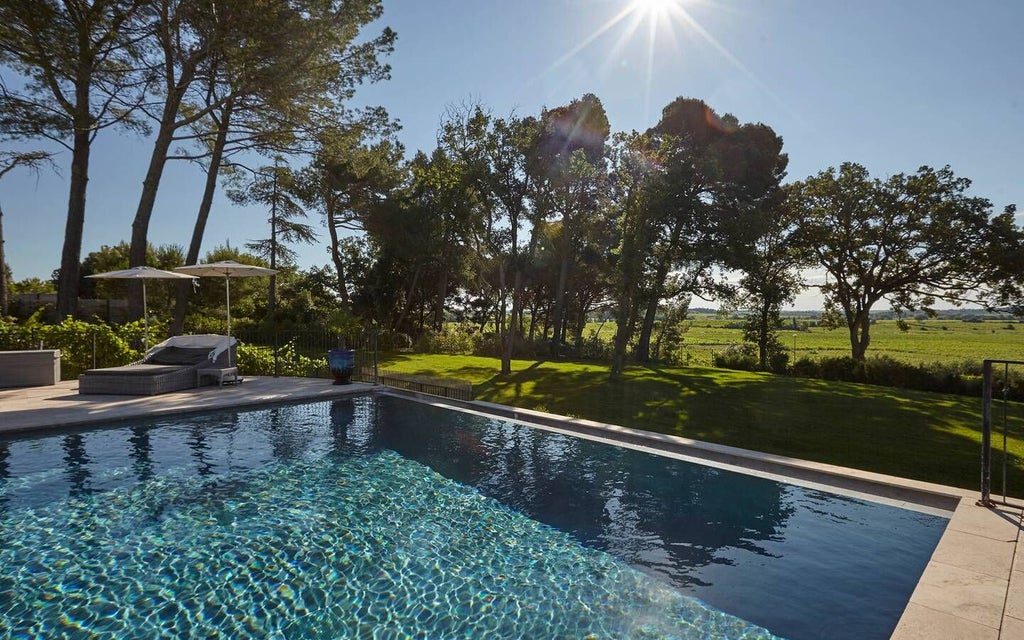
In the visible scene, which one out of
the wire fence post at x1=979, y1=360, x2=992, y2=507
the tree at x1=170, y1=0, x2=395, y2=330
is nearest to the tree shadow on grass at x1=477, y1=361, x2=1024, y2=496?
the wire fence post at x1=979, y1=360, x2=992, y2=507

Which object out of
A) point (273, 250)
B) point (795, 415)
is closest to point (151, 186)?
point (273, 250)

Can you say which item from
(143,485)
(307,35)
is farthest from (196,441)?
(307,35)

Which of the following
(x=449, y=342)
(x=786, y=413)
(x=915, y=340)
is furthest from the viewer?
(x=915, y=340)

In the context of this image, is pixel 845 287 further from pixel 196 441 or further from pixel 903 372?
pixel 196 441

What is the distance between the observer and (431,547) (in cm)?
471

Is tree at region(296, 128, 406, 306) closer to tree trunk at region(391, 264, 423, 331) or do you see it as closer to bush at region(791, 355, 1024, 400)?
tree trunk at region(391, 264, 423, 331)

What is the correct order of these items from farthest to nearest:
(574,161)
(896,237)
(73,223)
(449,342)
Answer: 1. (449,342)
2. (896,237)
3. (73,223)
4. (574,161)

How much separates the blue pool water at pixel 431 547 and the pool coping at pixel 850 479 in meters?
0.37

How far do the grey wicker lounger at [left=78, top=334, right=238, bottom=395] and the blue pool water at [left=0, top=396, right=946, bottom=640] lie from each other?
294 centimetres

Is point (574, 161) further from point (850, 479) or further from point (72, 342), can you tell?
point (72, 342)

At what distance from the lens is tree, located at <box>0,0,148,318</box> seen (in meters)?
13.3

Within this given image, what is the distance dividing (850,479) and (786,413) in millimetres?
4949

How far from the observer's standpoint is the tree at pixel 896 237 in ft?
63.7

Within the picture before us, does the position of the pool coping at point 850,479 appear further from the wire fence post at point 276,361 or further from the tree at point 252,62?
the tree at point 252,62
